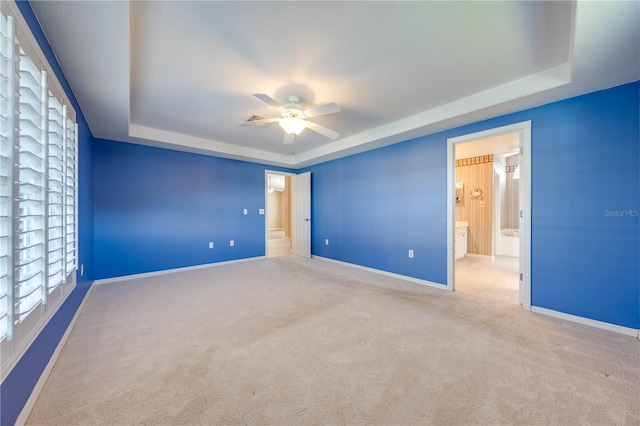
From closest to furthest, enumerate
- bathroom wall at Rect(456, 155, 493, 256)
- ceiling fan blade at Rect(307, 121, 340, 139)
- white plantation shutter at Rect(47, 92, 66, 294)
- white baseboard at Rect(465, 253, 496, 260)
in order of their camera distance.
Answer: white plantation shutter at Rect(47, 92, 66, 294), ceiling fan blade at Rect(307, 121, 340, 139), white baseboard at Rect(465, 253, 496, 260), bathroom wall at Rect(456, 155, 493, 256)

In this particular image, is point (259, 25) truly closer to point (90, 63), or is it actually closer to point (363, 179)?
point (90, 63)

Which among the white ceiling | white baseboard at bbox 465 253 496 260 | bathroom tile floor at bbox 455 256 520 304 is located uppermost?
the white ceiling

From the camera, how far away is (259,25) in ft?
5.67

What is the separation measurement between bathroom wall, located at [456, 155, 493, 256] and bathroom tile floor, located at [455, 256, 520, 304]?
481mm

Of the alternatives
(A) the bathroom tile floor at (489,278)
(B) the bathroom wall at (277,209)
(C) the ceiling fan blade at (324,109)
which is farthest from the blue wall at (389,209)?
(B) the bathroom wall at (277,209)

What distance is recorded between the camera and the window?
109 centimetres

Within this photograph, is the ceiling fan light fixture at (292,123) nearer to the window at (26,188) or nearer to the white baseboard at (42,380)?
the window at (26,188)

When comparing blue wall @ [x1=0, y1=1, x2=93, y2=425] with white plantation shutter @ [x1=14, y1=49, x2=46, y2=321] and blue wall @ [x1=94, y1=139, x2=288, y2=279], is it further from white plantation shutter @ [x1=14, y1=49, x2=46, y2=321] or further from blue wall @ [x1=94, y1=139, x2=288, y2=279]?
blue wall @ [x1=94, y1=139, x2=288, y2=279]

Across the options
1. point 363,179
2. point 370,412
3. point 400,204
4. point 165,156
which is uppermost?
point 165,156

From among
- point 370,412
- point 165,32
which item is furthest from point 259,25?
point 370,412

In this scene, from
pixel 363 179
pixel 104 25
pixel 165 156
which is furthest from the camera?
pixel 363 179

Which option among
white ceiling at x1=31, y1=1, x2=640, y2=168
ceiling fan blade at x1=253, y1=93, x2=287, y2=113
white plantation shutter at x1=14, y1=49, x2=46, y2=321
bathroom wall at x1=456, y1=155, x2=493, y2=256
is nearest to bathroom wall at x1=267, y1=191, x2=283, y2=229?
bathroom wall at x1=456, y1=155, x2=493, y2=256

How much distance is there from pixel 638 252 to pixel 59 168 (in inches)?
193

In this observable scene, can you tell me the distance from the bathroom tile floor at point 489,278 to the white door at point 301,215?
323 cm
